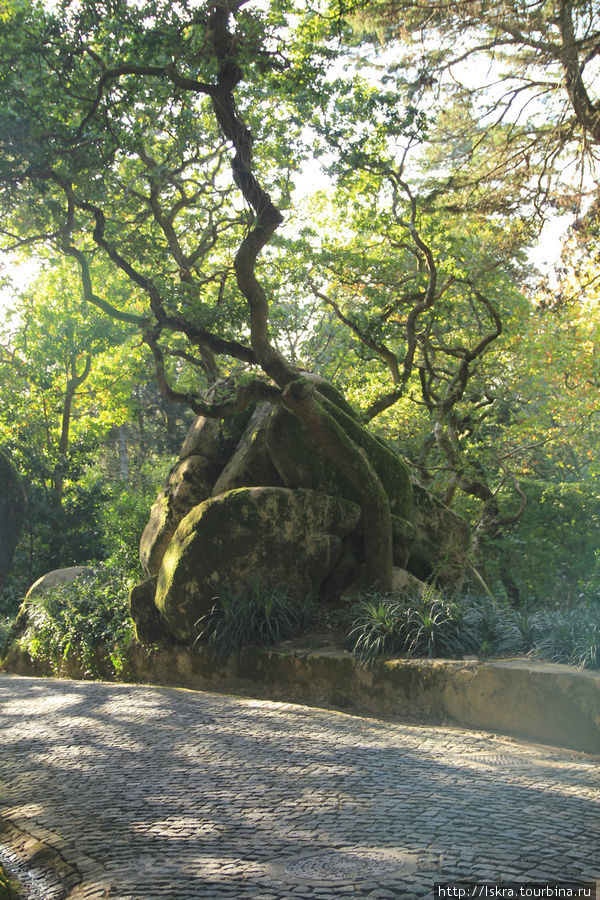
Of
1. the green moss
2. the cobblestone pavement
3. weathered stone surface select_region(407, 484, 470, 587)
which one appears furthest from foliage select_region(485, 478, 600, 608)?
the green moss

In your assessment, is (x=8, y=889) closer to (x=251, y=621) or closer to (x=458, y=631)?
(x=458, y=631)

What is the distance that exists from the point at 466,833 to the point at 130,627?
7568 mm

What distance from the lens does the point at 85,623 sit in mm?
11234

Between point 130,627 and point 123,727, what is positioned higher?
point 130,627

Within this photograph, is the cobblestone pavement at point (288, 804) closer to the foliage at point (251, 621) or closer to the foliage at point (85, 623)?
the foliage at point (251, 621)

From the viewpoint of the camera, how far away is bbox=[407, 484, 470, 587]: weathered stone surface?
10.6 metres

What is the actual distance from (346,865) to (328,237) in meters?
12.9

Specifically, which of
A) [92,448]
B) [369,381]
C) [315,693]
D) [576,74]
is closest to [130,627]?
[315,693]

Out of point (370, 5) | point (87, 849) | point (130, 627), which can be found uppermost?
point (370, 5)

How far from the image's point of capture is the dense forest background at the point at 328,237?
892 cm

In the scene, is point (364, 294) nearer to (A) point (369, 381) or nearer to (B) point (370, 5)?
(A) point (369, 381)

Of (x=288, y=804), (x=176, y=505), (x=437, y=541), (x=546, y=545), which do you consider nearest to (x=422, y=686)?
(x=288, y=804)

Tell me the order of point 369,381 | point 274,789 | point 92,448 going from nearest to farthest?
point 274,789
point 369,381
point 92,448

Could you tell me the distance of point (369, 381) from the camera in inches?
609
